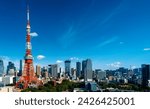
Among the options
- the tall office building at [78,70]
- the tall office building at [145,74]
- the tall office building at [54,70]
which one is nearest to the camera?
the tall office building at [78,70]

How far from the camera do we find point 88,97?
116 cm

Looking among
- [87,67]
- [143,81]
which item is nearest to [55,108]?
[87,67]

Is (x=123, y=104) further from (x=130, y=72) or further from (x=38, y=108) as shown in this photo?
(x=130, y=72)

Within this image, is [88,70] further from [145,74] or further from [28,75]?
[145,74]

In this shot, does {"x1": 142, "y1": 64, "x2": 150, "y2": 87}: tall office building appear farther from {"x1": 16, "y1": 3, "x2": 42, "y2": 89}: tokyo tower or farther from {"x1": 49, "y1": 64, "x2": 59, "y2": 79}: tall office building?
{"x1": 16, "y1": 3, "x2": 42, "y2": 89}: tokyo tower

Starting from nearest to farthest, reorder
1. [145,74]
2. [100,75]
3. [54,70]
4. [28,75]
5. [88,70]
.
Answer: [28,75] < [88,70] < [100,75] < [145,74] < [54,70]

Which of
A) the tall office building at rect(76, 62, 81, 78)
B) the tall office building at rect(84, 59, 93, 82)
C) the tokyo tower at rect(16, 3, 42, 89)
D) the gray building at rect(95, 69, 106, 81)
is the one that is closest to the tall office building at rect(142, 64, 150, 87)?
the gray building at rect(95, 69, 106, 81)

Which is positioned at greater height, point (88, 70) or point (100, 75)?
point (88, 70)

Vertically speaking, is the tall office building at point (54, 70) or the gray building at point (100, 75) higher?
the tall office building at point (54, 70)

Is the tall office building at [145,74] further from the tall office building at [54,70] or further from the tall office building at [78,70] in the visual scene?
the tall office building at [54,70]

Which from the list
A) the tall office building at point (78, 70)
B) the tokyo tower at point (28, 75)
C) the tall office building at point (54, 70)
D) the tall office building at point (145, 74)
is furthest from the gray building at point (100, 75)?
the tokyo tower at point (28, 75)

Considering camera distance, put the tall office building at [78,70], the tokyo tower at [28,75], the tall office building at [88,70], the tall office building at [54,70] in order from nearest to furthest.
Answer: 1. the tokyo tower at [28,75]
2. the tall office building at [88,70]
3. the tall office building at [78,70]
4. the tall office building at [54,70]

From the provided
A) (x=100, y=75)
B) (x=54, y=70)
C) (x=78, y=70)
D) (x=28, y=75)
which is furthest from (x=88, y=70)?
(x=54, y=70)

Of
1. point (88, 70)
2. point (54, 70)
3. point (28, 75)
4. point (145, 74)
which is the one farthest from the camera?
point (54, 70)
